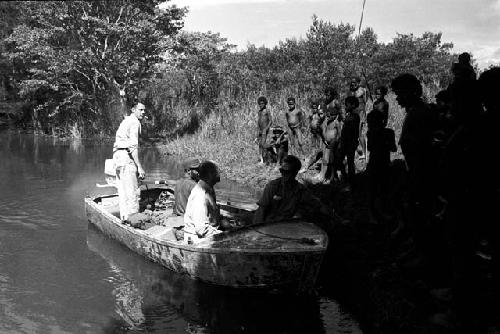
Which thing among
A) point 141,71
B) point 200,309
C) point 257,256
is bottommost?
point 200,309

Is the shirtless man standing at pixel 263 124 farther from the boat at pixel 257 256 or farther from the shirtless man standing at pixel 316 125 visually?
the boat at pixel 257 256

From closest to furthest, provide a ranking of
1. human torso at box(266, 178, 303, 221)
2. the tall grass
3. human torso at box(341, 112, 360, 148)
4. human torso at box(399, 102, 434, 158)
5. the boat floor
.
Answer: human torso at box(399, 102, 434, 158) → the boat floor → human torso at box(266, 178, 303, 221) → human torso at box(341, 112, 360, 148) → the tall grass


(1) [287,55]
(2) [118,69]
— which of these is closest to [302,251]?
(2) [118,69]

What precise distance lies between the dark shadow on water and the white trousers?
1.31 meters

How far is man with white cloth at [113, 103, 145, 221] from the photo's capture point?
23.2 ft

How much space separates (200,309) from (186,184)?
6.52ft

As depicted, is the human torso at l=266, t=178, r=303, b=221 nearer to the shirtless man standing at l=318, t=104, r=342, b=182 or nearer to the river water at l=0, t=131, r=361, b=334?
the river water at l=0, t=131, r=361, b=334

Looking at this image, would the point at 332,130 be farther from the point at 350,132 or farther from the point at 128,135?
the point at 128,135

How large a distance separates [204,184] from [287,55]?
2145cm

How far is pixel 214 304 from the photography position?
5516 mm

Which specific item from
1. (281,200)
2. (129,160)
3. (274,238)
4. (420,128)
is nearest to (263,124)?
(129,160)

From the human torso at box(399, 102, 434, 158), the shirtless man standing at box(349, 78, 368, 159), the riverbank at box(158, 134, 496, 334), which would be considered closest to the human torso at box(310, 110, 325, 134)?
the shirtless man standing at box(349, 78, 368, 159)

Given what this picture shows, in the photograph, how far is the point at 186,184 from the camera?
6.89 meters

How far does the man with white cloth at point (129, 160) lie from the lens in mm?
7086
